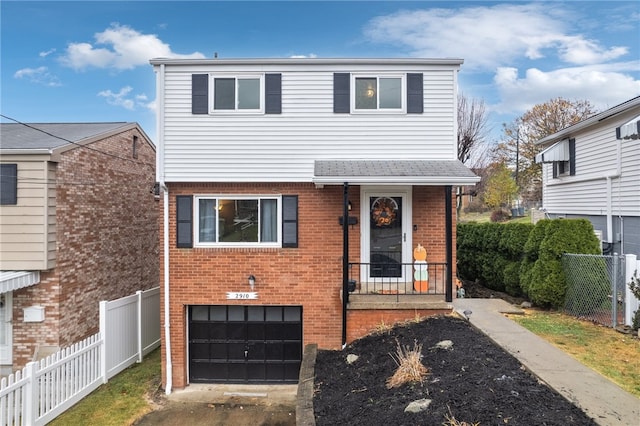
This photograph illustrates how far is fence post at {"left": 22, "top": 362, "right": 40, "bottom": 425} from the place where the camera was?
6.39 metres

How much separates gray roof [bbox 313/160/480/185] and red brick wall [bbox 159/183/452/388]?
70 cm

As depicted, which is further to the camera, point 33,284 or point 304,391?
point 33,284

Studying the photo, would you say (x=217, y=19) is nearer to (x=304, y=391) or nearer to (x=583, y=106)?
(x=304, y=391)

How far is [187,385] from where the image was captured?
880 cm

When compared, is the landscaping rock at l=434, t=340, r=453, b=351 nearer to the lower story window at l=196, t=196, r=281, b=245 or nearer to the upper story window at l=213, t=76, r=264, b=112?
the lower story window at l=196, t=196, r=281, b=245

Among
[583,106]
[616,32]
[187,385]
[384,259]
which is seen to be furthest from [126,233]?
[583,106]

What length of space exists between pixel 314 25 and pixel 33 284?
443 inches

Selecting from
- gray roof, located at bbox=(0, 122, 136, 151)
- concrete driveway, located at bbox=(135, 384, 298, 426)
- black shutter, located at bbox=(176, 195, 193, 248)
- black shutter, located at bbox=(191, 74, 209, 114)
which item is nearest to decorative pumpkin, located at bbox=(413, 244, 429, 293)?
concrete driveway, located at bbox=(135, 384, 298, 426)

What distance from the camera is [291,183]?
8664 millimetres

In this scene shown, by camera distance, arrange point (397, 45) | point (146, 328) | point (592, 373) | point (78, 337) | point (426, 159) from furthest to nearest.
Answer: point (397, 45) → point (146, 328) → point (78, 337) → point (426, 159) → point (592, 373)

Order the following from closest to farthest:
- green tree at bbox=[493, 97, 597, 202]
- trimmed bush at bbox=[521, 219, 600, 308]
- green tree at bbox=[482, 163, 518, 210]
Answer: trimmed bush at bbox=[521, 219, 600, 308], green tree at bbox=[482, 163, 518, 210], green tree at bbox=[493, 97, 597, 202]

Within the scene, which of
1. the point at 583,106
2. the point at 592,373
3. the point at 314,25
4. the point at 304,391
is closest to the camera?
the point at 592,373

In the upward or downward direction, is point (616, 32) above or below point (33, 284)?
above

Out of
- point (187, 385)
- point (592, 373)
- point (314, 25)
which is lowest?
point (187, 385)
